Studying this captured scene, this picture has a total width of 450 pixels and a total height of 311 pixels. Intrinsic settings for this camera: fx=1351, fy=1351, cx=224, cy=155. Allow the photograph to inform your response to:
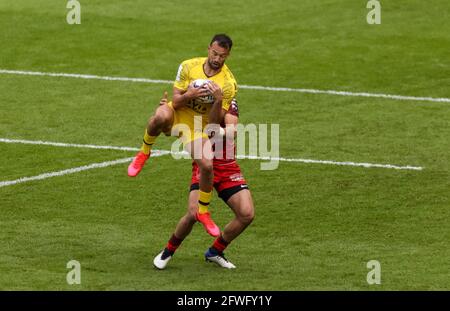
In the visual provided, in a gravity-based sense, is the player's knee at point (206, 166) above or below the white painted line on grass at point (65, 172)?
below

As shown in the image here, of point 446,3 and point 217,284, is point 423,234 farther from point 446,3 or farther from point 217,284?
point 446,3

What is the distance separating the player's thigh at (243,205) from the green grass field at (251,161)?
69 centimetres

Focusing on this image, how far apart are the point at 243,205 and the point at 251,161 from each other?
258 inches

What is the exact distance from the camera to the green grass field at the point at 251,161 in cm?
1720

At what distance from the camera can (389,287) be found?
52.6 ft

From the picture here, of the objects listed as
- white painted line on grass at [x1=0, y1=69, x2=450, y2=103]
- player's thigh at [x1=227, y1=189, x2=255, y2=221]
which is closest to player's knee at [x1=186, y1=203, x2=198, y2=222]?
player's thigh at [x1=227, y1=189, x2=255, y2=221]

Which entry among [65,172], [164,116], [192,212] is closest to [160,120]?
[164,116]

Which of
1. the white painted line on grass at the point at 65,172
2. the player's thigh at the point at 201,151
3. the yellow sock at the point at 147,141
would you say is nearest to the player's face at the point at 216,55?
the player's thigh at the point at 201,151

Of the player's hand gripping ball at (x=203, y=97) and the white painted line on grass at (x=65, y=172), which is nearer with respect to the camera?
the player's hand gripping ball at (x=203, y=97)

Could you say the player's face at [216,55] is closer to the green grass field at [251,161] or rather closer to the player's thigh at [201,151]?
the player's thigh at [201,151]

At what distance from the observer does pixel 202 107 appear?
16.9 metres

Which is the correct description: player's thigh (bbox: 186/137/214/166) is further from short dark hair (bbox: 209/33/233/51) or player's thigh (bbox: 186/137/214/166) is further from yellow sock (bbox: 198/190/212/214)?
short dark hair (bbox: 209/33/233/51)

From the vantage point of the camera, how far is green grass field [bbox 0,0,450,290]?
56.4 feet

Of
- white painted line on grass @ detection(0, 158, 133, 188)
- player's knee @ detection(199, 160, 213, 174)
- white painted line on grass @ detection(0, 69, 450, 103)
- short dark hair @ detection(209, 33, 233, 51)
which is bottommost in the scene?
player's knee @ detection(199, 160, 213, 174)
